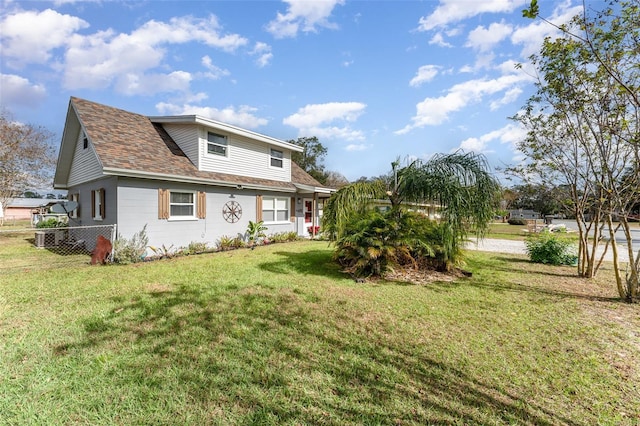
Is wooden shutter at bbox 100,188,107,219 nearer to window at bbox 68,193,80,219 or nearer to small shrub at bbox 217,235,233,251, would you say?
window at bbox 68,193,80,219

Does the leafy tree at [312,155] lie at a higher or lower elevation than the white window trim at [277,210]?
higher

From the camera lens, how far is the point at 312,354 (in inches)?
124

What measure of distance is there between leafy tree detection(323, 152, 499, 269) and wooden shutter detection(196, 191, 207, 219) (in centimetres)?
564

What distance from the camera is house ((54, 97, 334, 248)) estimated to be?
8.80 metres

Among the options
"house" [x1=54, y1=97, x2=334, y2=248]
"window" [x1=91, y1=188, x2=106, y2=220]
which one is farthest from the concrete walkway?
"window" [x1=91, y1=188, x2=106, y2=220]

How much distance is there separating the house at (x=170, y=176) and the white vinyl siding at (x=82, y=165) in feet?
0.13

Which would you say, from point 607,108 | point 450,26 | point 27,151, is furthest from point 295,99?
point 27,151

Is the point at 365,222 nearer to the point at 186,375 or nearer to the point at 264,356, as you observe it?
the point at 264,356

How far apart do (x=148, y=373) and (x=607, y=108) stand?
888 centimetres

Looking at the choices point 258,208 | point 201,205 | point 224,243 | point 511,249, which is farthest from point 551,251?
point 201,205

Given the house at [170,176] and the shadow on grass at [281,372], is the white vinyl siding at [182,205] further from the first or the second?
the shadow on grass at [281,372]

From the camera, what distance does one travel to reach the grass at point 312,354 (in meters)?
2.29

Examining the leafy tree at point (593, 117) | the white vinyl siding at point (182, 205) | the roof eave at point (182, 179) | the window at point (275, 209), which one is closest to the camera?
the leafy tree at point (593, 117)

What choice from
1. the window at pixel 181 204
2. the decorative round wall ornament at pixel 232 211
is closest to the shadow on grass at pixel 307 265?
the decorative round wall ornament at pixel 232 211
